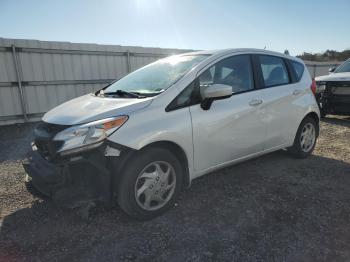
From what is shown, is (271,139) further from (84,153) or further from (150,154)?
(84,153)

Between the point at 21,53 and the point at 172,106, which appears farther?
the point at 21,53

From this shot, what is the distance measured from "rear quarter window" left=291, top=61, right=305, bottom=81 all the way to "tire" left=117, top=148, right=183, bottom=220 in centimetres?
272

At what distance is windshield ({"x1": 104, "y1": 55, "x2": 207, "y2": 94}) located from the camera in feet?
10.5

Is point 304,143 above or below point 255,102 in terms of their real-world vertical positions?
below

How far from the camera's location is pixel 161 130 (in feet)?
9.19

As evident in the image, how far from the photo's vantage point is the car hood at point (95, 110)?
270 centimetres

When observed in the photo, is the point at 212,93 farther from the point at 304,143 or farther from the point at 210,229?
the point at 304,143

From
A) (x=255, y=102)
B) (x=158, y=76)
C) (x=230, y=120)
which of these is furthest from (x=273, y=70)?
(x=158, y=76)

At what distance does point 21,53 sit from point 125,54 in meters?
2.97

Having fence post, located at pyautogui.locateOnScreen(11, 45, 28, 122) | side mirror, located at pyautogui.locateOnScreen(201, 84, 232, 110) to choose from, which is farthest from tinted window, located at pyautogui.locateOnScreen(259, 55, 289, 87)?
fence post, located at pyautogui.locateOnScreen(11, 45, 28, 122)

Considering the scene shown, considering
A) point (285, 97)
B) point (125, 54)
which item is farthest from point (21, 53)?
point (285, 97)

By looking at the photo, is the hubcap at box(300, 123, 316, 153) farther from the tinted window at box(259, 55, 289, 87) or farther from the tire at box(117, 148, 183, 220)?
the tire at box(117, 148, 183, 220)

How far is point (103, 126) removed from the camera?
2.60 m

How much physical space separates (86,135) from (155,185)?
2.84 feet
